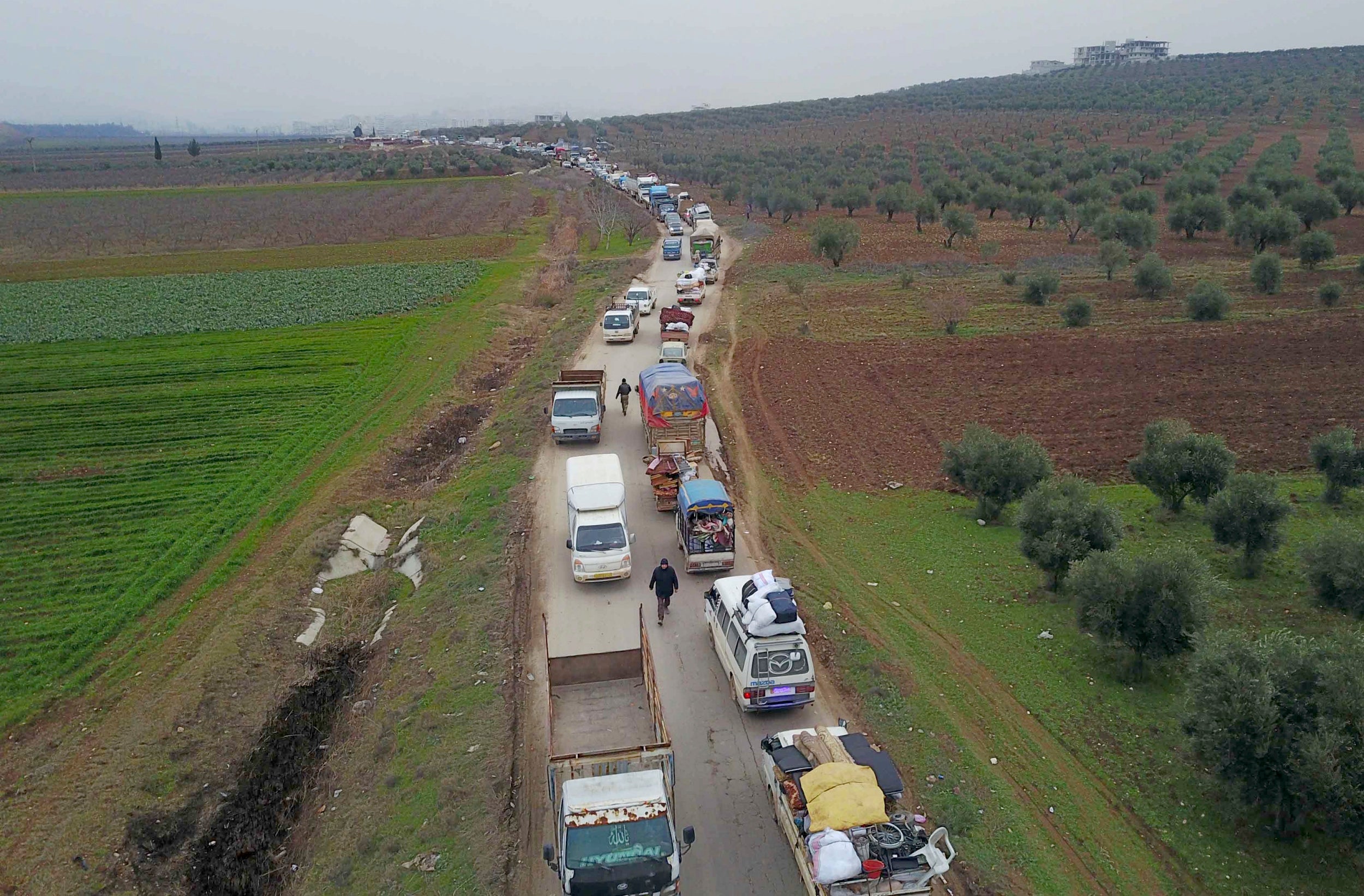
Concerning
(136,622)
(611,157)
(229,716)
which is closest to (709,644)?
(229,716)

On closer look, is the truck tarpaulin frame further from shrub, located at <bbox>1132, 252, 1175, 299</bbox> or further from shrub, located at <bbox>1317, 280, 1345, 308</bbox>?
shrub, located at <bbox>1317, 280, 1345, 308</bbox>

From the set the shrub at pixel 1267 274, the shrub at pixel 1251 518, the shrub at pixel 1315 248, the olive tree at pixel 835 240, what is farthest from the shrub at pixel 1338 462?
the olive tree at pixel 835 240

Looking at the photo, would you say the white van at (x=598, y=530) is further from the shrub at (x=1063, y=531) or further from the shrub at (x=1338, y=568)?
the shrub at (x=1338, y=568)

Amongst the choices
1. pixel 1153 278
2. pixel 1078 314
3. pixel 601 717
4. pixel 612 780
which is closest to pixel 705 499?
pixel 601 717

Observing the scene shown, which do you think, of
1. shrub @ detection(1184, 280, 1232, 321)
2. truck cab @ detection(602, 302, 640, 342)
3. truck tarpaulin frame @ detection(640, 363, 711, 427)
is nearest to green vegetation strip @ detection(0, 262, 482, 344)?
truck cab @ detection(602, 302, 640, 342)

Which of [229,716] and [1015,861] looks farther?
[229,716]

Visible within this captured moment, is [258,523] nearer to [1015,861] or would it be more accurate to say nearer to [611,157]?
[1015,861]
